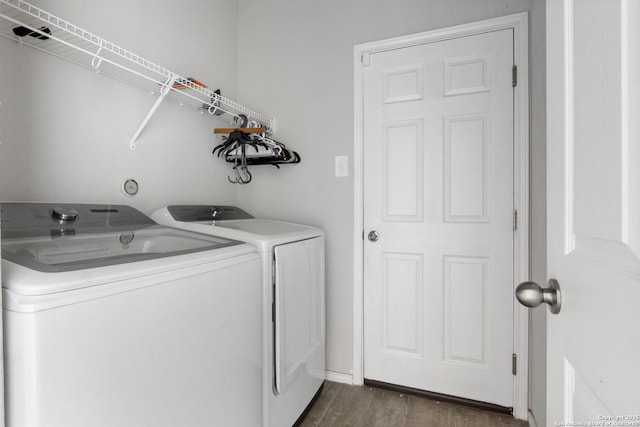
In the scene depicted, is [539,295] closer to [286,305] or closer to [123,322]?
[123,322]

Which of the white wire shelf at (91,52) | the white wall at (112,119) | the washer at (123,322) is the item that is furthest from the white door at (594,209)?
the white wall at (112,119)

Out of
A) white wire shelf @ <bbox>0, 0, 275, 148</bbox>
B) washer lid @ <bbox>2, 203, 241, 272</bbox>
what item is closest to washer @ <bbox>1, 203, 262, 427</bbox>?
washer lid @ <bbox>2, 203, 241, 272</bbox>

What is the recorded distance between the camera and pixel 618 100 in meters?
0.43

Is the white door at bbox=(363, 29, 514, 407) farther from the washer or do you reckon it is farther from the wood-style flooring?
the washer

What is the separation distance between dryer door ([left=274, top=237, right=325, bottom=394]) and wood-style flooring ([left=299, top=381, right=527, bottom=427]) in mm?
195

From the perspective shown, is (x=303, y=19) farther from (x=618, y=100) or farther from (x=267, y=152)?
(x=618, y=100)

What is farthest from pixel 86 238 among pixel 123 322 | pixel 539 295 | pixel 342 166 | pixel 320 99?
pixel 320 99

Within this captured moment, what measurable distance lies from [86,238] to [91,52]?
2.72ft

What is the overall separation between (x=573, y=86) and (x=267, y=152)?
1709 mm

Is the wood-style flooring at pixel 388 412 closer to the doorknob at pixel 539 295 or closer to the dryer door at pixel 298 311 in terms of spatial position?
the dryer door at pixel 298 311

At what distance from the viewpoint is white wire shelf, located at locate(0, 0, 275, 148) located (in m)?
1.11

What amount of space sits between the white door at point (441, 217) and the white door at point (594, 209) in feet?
4.05

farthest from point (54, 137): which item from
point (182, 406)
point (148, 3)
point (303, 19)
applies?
point (303, 19)

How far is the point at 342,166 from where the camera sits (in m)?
2.14
